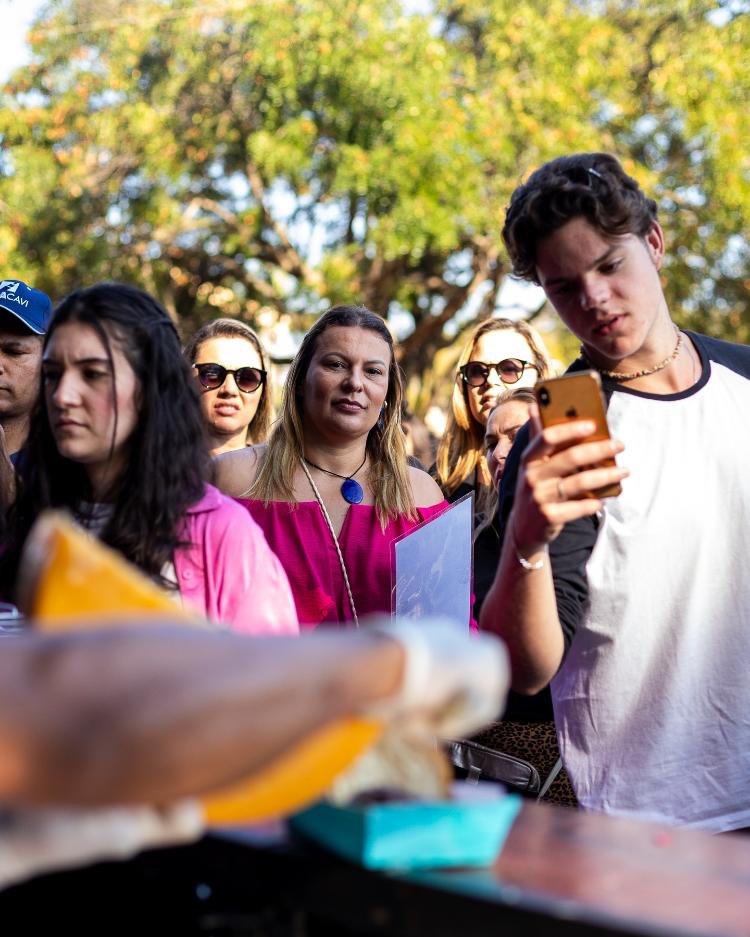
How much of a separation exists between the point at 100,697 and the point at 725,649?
1747 millimetres

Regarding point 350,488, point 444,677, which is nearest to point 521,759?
point 350,488

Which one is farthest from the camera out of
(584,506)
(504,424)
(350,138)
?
(350,138)

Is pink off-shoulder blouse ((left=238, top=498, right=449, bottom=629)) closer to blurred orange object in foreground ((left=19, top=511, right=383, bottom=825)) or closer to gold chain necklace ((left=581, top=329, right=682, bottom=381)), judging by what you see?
gold chain necklace ((left=581, top=329, right=682, bottom=381))

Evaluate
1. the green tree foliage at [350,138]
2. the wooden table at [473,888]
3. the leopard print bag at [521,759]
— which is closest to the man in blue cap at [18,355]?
the leopard print bag at [521,759]

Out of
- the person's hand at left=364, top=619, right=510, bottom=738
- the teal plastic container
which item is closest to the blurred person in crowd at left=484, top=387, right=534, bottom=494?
the teal plastic container

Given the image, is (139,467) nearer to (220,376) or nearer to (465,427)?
(220,376)

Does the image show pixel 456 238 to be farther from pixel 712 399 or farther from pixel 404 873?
pixel 404 873

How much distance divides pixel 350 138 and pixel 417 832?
14.0 metres

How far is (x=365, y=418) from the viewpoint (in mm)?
4277

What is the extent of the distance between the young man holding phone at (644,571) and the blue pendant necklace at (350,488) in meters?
1.47

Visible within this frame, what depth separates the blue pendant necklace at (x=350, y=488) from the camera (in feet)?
13.8

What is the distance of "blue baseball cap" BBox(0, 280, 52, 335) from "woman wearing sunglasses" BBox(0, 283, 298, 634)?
1.66m

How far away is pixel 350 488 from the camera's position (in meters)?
4.23

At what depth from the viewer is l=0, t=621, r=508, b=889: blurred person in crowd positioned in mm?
1273
